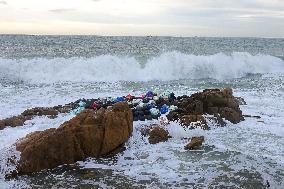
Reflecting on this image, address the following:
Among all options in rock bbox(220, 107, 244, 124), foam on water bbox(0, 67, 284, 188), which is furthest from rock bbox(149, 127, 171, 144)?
rock bbox(220, 107, 244, 124)

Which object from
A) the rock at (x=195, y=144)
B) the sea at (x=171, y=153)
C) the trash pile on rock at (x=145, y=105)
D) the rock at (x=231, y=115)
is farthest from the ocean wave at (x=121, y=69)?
the rock at (x=195, y=144)

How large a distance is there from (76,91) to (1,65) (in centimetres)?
1131

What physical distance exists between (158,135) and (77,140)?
258 cm

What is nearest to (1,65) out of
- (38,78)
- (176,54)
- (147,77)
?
(38,78)

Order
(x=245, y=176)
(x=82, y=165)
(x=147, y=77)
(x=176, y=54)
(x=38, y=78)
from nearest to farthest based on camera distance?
(x=245, y=176) < (x=82, y=165) < (x=38, y=78) < (x=147, y=77) < (x=176, y=54)

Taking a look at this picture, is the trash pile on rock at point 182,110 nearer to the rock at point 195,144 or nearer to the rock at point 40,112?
the rock at point 40,112

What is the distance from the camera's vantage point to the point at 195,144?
35.5 ft

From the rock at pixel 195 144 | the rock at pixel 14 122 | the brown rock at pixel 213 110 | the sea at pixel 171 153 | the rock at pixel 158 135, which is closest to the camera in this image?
the sea at pixel 171 153

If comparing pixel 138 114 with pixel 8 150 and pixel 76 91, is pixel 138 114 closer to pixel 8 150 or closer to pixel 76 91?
pixel 8 150

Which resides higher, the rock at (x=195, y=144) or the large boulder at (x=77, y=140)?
the large boulder at (x=77, y=140)

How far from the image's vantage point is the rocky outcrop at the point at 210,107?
42.9 ft

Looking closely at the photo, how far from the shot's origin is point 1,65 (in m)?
29.7

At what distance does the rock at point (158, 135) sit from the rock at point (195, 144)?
777 millimetres

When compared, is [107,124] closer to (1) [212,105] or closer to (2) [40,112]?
(2) [40,112]
